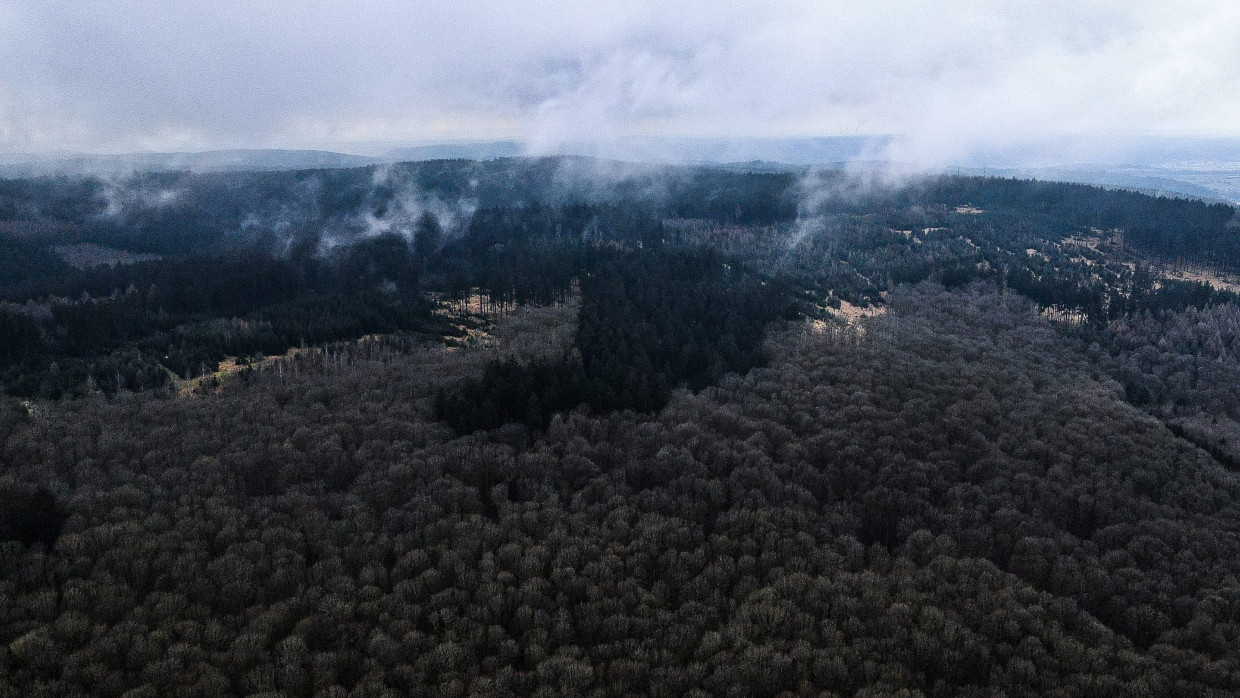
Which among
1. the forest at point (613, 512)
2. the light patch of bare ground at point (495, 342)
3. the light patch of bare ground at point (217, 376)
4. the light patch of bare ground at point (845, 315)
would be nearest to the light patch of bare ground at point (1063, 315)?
the forest at point (613, 512)

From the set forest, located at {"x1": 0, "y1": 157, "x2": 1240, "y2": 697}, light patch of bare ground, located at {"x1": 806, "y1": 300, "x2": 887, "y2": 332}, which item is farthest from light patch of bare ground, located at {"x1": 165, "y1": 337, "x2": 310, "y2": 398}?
light patch of bare ground, located at {"x1": 806, "y1": 300, "x2": 887, "y2": 332}

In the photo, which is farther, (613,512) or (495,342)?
(495,342)

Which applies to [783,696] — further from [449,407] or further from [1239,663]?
[449,407]

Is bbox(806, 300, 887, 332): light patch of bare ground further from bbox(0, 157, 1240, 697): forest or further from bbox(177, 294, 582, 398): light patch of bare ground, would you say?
bbox(177, 294, 582, 398): light patch of bare ground

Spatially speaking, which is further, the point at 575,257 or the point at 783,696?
the point at 575,257

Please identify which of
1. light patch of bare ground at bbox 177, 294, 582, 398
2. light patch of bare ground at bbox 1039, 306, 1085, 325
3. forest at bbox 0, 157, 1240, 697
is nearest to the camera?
forest at bbox 0, 157, 1240, 697

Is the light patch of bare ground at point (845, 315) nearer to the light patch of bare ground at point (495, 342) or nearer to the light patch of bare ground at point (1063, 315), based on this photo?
the light patch of bare ground at point (1063, 315)

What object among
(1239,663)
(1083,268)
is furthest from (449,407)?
(1083,268)

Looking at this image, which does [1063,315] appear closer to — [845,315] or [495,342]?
[845,315]

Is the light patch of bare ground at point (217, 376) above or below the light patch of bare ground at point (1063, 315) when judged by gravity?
below

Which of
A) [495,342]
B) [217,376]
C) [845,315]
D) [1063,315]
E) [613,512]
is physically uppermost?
[1063,315]

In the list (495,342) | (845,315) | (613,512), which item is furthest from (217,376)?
(845,315)
